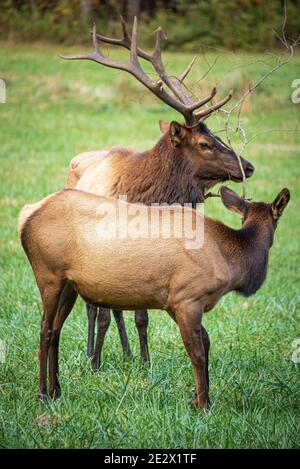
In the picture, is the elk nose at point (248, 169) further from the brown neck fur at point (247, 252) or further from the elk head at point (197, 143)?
the brown neck fur at point (247, 252)

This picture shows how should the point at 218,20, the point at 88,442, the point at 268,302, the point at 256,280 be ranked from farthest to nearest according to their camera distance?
the point at 218,20, the point at 268,302, the point at 256,280, the point at 88,442

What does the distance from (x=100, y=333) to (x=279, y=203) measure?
196 cm

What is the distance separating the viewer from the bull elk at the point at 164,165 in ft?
22.8

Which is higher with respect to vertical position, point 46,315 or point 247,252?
point 247,252

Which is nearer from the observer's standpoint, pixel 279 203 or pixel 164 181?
pixel 279 203

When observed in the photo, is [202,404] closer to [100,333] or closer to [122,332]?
[100,333]

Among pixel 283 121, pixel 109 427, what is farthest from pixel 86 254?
pixel 283 121

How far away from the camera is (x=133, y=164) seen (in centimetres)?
744

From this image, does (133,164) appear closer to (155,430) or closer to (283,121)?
(155,430)

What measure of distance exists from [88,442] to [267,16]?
26.6 metres

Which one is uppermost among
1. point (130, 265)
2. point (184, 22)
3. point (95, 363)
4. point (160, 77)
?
point (184, 22)

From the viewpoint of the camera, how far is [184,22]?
30016 millimetres

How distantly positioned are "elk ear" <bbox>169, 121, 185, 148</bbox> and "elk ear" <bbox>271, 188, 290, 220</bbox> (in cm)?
135

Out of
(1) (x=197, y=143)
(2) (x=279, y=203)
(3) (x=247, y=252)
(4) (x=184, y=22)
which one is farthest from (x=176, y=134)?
(4) (x=184, y=22)
